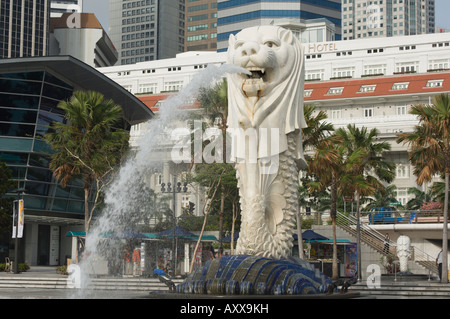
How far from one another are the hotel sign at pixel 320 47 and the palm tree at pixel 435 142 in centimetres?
6161

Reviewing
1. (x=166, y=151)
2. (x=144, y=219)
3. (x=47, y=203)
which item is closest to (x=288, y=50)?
(x=166, y=151)

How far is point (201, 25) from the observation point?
159 m

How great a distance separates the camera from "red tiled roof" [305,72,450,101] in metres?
73.7

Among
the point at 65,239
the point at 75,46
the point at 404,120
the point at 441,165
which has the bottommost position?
the point at 65,239

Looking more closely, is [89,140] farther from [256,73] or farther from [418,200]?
[418,200]

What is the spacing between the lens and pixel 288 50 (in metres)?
17.5

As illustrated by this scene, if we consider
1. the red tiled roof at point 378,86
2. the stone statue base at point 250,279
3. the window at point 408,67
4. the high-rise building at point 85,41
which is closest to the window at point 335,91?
the red tiled roof at point 378,86

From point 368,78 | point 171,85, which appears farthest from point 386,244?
point 171,85

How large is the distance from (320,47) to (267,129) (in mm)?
77959

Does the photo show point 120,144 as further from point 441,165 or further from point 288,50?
point 288,50

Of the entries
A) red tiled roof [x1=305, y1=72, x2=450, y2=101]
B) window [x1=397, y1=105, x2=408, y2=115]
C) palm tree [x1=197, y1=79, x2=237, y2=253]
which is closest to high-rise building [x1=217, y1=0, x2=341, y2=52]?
red tiled roof [x1=305, y1=72, x2=450, y2=101]

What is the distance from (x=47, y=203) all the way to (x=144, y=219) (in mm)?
9418

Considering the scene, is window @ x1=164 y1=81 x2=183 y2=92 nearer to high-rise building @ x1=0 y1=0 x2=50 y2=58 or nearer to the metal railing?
high-rise building @ x1=0 y1=0 x2=50 y2=58

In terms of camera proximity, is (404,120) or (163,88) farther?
(163,88)
